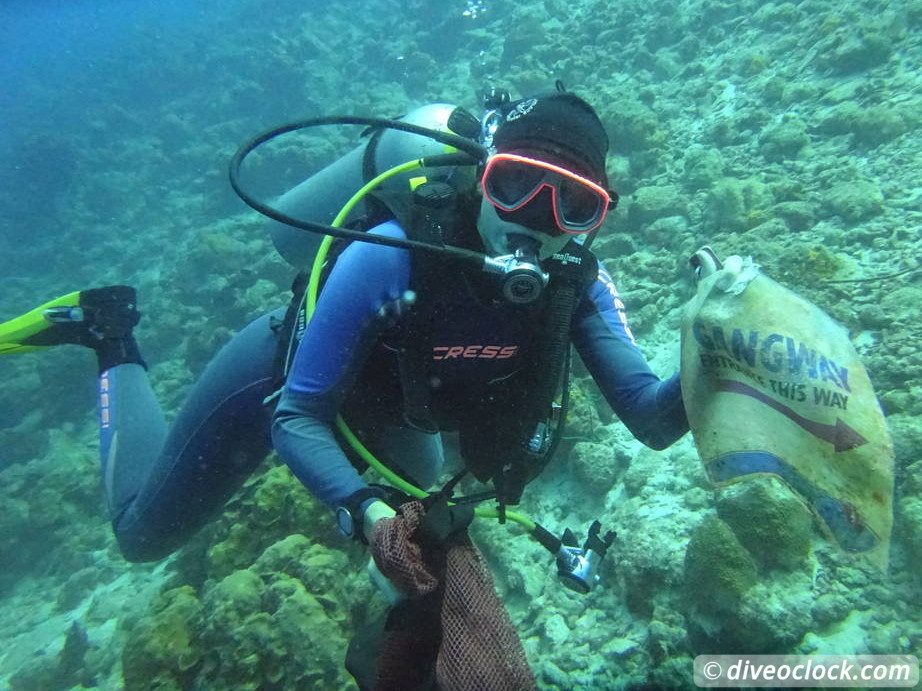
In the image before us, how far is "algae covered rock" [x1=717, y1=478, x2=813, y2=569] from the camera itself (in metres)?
2.74

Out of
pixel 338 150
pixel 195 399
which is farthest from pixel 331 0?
pixel 195 399

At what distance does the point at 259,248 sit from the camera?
36.9 feet

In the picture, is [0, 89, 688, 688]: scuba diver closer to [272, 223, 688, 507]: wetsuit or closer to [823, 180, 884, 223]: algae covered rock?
[272, 223, 688, 507]: wetsuit

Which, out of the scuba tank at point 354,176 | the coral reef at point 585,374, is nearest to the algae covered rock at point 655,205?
the coral reef at point 585,374

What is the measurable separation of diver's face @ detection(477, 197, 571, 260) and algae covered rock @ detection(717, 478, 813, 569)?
1835mm

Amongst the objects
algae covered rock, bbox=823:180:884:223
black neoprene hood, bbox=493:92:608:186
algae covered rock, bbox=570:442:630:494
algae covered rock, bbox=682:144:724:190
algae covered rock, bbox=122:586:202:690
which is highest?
black neoprene hood, bbox=493:92:608:186

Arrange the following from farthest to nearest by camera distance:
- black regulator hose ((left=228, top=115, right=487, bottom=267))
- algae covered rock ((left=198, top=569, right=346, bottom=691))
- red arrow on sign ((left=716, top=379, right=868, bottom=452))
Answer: algae covered rock ((left=198, top=569, right=346, bottom=691))
black regulator hose ((left=228, top=115, right=487, bottom=267))
red arrow on sign ((left=716, top=379, right=868, bottom=452))

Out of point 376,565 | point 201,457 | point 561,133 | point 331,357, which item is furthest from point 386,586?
point 201,457

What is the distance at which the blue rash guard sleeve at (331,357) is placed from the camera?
2.07 m

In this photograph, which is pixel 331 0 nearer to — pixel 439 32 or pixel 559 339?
pixel 439 32

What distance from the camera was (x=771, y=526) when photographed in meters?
2.75

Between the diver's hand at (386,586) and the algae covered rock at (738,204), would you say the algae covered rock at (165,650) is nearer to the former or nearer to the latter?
the diver's hand at (386,586)

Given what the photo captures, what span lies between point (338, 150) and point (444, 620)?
47.8 ft

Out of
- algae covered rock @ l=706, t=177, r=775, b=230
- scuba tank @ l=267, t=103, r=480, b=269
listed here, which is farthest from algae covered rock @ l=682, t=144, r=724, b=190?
scuba tank @ l=267, t=103, r=480, b=269
